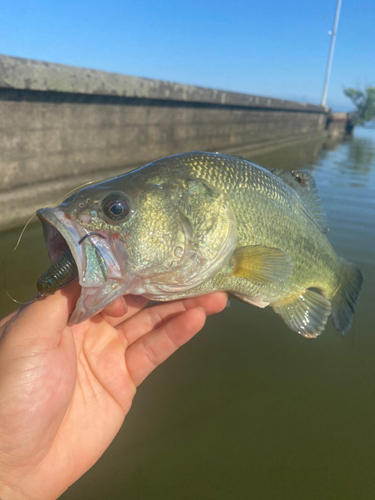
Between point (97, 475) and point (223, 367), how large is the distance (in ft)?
3.74

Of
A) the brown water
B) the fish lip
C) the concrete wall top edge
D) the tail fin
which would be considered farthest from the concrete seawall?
the tail fin

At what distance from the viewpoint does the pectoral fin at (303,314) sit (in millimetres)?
2345

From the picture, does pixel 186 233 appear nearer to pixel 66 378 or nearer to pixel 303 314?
pixel 66 378

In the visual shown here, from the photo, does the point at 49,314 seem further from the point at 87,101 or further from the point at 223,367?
the point at 87,101

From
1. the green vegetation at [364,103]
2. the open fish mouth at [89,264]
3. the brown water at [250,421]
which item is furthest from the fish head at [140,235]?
the green vegetation at [364,103]

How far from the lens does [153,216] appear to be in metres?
1.63

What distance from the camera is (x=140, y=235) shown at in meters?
1.58

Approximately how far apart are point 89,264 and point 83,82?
470cm

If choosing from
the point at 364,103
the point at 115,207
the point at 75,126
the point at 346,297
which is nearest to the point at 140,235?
the point at 115,207

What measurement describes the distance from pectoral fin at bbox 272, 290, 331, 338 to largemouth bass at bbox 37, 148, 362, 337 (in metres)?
0.08

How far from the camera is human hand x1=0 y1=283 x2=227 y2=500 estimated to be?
146 cm

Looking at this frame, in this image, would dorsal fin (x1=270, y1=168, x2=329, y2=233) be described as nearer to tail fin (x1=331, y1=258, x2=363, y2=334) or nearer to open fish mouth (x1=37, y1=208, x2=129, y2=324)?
tail fin (x1=331, y1=258, x2=363, y2=334)

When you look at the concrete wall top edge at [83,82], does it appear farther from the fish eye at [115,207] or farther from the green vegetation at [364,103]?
the green vegetation at [364,103]

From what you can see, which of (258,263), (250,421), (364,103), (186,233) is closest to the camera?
(186,233)
